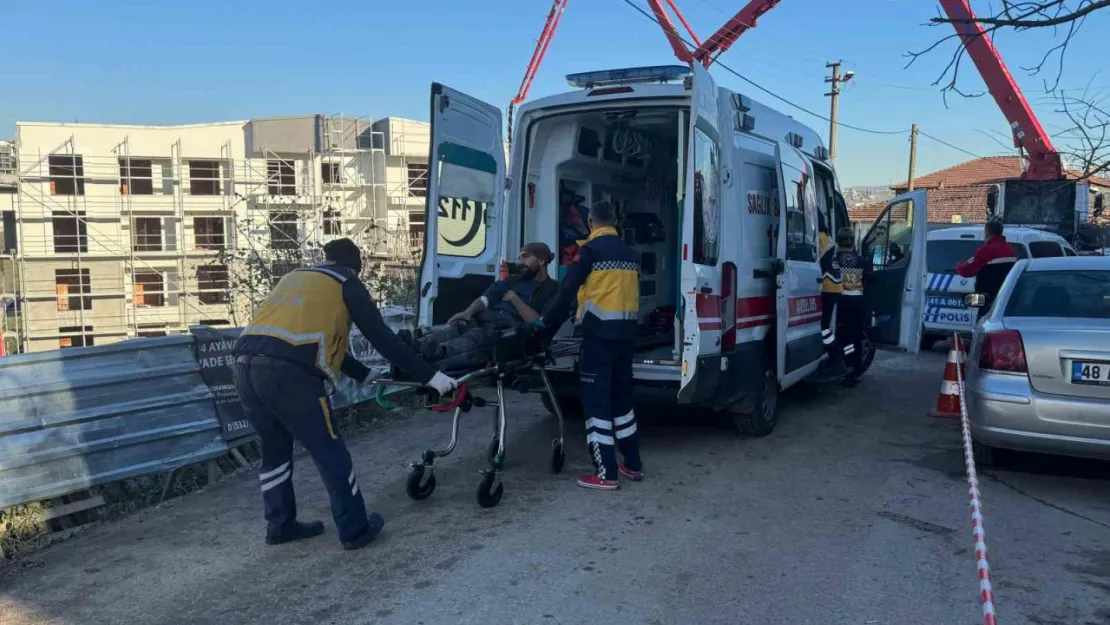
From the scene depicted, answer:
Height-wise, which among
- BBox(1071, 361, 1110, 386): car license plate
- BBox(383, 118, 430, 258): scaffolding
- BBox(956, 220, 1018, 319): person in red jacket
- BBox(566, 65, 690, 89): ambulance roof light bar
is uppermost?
BBox(383, 118, 430, 258): scaffolding

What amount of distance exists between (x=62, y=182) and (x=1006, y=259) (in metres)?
36.0

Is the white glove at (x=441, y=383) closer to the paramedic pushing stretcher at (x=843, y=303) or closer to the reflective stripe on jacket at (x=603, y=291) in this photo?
the reflective stripe on jacket at (x=603, y=291)

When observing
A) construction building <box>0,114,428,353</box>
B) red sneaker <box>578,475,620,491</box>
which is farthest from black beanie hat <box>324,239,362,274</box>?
construction building <box>0,114,428,353</box>

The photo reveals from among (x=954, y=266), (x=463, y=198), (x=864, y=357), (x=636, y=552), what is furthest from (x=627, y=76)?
(x=954, y=266)

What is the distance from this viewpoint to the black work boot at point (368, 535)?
4.26 m

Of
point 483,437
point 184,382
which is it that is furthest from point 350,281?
point 483,437

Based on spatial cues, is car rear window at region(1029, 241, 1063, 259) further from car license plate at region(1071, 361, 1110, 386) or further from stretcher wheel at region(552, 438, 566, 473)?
stretcher wheel at region(552, 438, 566, 473)

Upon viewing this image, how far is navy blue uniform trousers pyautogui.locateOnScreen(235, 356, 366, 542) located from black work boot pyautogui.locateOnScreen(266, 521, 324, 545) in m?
0.02

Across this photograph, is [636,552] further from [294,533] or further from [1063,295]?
[1063,295]

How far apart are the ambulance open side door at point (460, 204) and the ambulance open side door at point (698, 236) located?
1692 millimetres

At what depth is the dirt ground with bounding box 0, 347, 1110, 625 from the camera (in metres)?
3.58

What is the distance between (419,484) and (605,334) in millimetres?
1508

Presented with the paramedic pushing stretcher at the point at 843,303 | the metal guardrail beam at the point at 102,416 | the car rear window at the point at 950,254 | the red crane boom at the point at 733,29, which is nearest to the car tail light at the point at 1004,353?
the paramedic pushing stretcher at the point at 843,303

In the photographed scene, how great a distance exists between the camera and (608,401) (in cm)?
531
